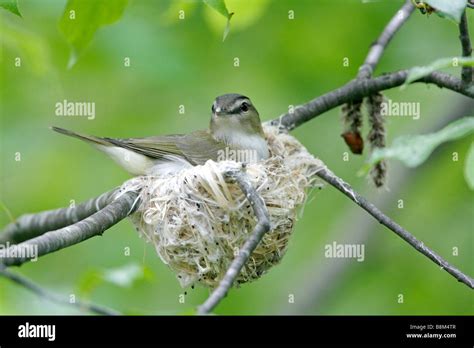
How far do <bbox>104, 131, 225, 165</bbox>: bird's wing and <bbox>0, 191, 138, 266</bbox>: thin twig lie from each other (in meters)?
1.21

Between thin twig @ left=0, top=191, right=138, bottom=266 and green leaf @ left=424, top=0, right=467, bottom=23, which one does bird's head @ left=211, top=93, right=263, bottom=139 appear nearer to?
thin twig @ left=0, top=191, right=138, bottom=266

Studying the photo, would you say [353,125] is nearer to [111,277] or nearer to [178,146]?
[178,146]

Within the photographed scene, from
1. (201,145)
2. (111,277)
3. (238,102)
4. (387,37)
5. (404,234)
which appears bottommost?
(111,277)

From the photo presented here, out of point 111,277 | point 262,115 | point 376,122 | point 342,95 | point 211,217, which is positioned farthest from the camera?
point 262,115

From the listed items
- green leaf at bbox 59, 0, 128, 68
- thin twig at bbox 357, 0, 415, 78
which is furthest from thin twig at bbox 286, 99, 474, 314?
green leaf at bbox 59, 0, 128, 68

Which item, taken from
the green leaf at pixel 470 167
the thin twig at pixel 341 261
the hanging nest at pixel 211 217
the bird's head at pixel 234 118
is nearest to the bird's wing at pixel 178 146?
the bird's head at pixel 234 118

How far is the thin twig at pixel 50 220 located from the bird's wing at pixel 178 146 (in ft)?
3.35

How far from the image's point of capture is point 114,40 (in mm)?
7332

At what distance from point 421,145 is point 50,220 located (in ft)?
9.57

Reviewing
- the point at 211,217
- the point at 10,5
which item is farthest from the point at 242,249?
the point at 211,217

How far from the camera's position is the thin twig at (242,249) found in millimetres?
2653

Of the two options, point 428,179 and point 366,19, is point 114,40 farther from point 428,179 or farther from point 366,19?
point 428,179

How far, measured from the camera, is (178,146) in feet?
19.3

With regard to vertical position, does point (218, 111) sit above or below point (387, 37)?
below
